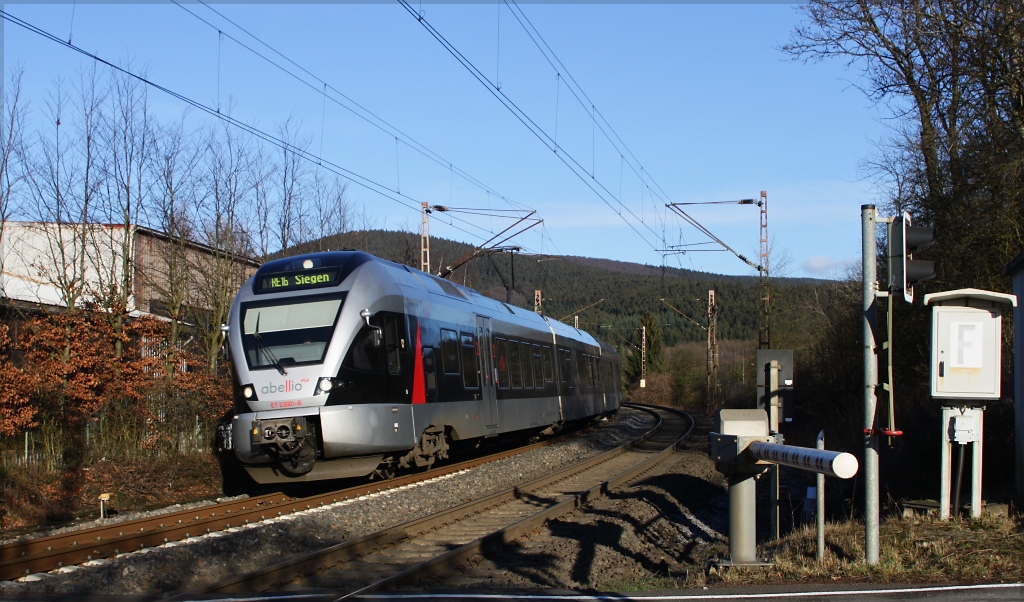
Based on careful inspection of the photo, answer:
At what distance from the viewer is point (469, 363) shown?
55.5 feet

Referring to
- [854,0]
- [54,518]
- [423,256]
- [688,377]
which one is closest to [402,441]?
[54,518]

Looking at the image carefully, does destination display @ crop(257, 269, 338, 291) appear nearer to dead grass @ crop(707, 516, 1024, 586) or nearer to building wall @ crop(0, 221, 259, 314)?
building wall @ crop(0, 221, 259, 314)

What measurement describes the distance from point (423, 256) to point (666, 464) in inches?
469

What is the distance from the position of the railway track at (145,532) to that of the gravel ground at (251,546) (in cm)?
24

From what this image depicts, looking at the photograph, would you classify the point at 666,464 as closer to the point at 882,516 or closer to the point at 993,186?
the point at 993,186

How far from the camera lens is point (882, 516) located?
10055mm

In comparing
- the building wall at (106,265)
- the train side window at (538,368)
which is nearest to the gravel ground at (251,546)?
the train side window at (538,368)

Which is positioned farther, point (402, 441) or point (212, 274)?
point (212, 274)

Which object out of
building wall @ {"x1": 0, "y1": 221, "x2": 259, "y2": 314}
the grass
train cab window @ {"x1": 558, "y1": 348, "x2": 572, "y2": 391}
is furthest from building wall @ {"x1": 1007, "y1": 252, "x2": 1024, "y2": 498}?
building wall @ {"x1": 0, "y1": 221, "x2": 259, "y2": 314}

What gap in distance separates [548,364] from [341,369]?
11.7 m

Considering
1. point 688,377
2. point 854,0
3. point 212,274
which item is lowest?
point 688,377

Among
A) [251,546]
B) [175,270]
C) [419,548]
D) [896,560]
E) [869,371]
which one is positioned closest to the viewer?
[896,560]

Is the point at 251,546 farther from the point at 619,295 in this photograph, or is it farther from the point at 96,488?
the point at 619,295

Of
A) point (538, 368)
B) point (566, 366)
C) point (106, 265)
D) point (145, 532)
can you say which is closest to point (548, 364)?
point (538, 368)
